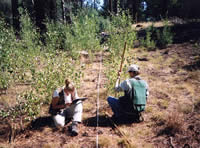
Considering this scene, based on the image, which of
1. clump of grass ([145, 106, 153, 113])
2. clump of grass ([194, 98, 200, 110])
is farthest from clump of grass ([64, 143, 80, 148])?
clump of grass ([194, 98, 200, 110])

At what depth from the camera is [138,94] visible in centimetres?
369

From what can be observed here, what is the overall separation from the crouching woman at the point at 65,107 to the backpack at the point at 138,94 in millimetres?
1209

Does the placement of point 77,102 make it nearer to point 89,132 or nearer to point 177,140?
point 89,132

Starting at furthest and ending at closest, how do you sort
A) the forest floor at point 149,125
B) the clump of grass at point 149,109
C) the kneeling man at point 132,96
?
1. the clump of grass at point 149,109
2. the kneeling man at point 132,96
3. the forest floor at point 149,125

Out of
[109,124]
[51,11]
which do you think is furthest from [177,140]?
[51,11]

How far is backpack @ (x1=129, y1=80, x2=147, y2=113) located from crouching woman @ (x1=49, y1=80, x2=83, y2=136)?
121 cm

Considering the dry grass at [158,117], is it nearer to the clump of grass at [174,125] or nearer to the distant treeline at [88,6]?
the clump of grass at [174,125]

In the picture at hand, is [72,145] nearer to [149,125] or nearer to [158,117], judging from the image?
[149,125]

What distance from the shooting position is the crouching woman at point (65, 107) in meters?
3.82

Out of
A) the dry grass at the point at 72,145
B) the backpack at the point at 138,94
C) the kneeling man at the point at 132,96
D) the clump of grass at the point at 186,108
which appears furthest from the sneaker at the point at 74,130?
the clump of grass at the point at 186,108

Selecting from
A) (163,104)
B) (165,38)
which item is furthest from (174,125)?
(165,38)

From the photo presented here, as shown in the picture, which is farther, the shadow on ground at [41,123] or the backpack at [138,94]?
the shadow on ground at [41,123]

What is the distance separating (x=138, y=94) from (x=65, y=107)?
1644 millimetres

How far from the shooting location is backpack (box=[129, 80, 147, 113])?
3645 mm
